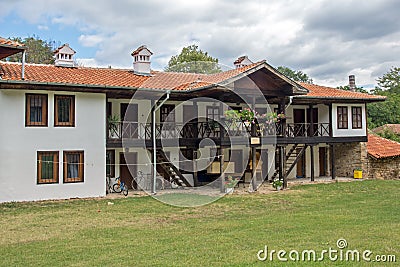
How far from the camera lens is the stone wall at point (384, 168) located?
846 inches

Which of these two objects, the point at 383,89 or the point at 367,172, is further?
the point at 383,89

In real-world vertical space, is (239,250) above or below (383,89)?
below

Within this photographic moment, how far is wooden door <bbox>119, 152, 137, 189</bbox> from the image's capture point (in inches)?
679

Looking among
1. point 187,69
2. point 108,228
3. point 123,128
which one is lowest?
point 108,228

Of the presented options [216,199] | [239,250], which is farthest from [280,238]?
[216,199]

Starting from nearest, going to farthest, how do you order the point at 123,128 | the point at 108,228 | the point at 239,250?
the point at 239,250 < the point at 108,228 < the point at 123,128

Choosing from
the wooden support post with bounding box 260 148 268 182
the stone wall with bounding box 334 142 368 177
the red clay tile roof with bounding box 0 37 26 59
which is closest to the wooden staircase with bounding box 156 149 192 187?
the wooden support post with bounding box 260 148 268 182

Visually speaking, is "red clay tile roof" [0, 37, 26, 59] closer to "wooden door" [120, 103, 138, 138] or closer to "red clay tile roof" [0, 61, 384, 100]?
"red clay tile roof" [0, 61, 384, 100]

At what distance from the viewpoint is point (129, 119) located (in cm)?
1706

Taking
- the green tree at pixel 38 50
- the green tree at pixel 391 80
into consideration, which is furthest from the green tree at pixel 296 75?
the green tree at pixel 38 50

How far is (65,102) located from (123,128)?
248 cm

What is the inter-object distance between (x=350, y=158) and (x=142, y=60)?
11804 millimetres

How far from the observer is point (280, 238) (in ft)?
26.7

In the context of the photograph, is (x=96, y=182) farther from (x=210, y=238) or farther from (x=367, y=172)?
(x=367, y=172)
